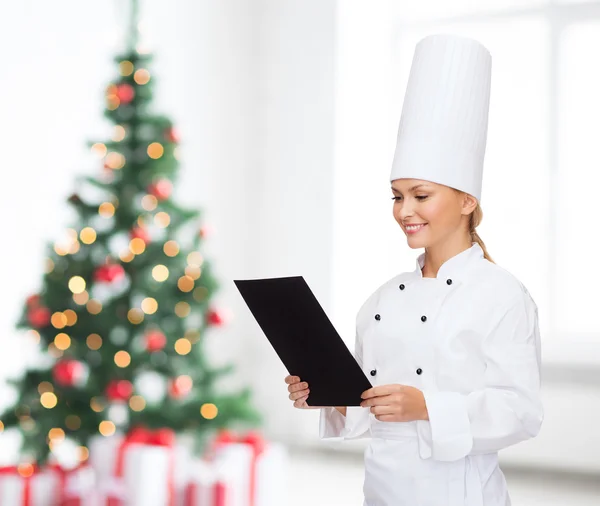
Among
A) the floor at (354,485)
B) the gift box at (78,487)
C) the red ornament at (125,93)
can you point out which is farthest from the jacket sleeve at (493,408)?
the floor at (354,485)

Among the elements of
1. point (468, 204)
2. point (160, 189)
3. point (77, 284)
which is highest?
point (160, 189)

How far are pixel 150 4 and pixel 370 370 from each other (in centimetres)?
380

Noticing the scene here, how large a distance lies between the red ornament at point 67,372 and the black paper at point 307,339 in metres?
1.94

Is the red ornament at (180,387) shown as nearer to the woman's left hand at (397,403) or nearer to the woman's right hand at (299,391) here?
the woman's right hand at (299,391)

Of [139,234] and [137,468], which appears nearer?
[137,468]

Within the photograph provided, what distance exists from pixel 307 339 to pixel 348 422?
0.25 meters

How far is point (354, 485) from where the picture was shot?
4117 mm

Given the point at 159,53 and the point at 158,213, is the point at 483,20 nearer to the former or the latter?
the point at 159,53

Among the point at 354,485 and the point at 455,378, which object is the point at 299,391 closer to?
the point at 455,378

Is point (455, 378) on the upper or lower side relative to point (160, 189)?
lower

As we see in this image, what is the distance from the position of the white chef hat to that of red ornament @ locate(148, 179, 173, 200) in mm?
2036

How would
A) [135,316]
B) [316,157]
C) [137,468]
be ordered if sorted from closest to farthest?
[137,468], [135,316], [316,157]

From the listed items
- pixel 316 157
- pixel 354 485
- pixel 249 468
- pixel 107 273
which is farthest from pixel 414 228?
pixel 316 157

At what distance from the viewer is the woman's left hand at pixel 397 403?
122 cm
